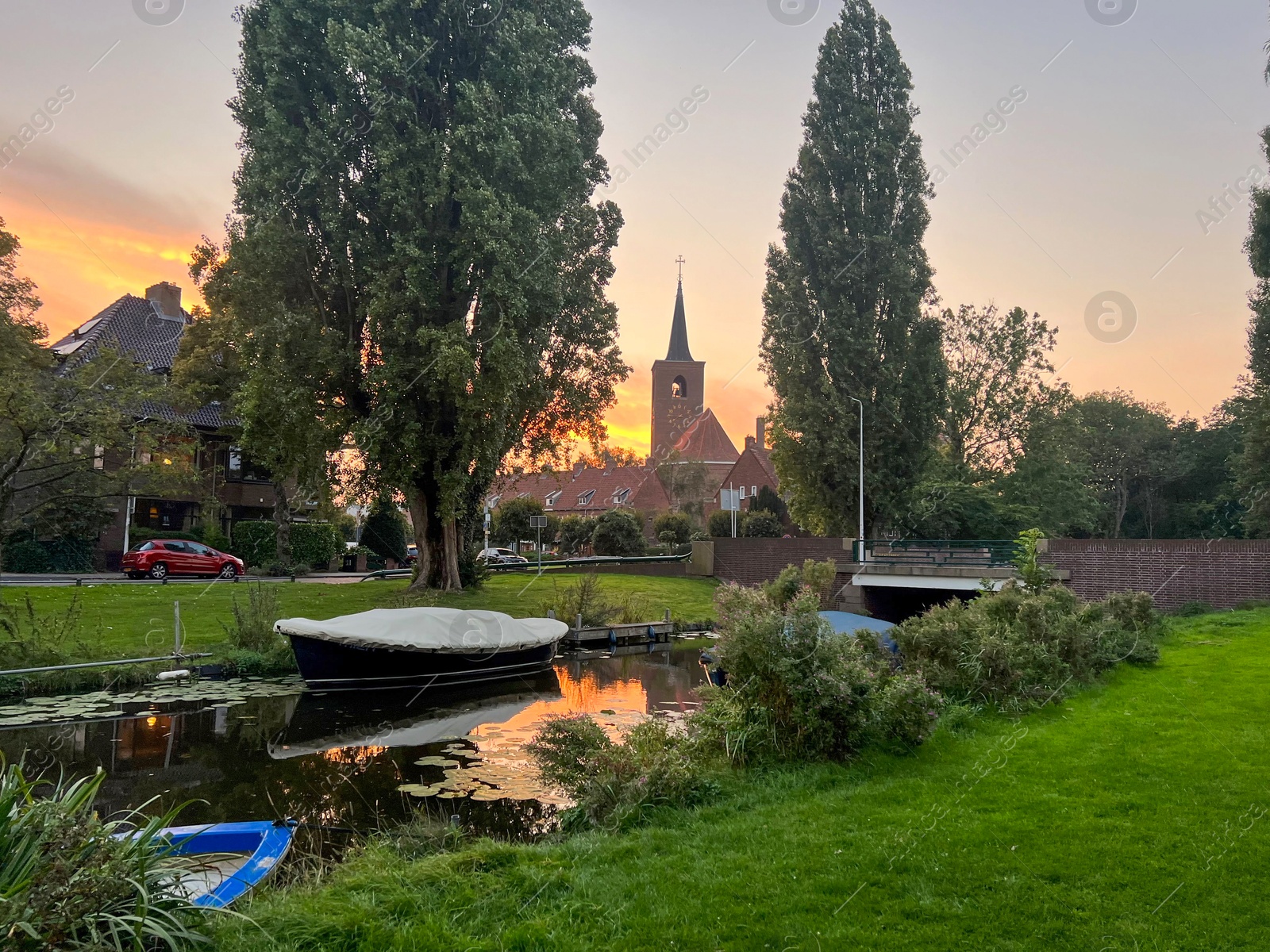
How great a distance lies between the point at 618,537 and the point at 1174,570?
1102 inches

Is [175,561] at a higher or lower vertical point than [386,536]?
lower

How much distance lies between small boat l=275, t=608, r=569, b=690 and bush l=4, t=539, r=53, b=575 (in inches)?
869

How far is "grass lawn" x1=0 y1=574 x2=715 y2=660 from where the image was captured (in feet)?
56.1

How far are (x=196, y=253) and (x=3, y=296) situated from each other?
12.1 meters

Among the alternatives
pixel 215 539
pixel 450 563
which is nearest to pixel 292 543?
pixel 215 539

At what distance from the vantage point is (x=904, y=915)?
4840mm

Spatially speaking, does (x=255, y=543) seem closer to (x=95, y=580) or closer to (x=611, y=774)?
(x=95, y=580)

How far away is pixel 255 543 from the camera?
37.0 metres

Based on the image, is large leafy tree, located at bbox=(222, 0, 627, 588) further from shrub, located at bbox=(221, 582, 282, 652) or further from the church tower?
the church tower

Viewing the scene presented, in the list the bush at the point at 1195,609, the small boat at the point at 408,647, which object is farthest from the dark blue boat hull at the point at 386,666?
the bush at the point at 1195,609

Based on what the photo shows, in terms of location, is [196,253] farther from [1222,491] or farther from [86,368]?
[1222,491]

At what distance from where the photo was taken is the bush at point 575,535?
5025cm

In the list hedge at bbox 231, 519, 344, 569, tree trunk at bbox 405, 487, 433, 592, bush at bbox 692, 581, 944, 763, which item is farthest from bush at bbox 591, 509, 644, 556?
bush at bbox 692, 581, 944, 763

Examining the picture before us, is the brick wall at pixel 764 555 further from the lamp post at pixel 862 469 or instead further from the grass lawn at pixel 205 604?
the grass lawn at pixel 205 604
